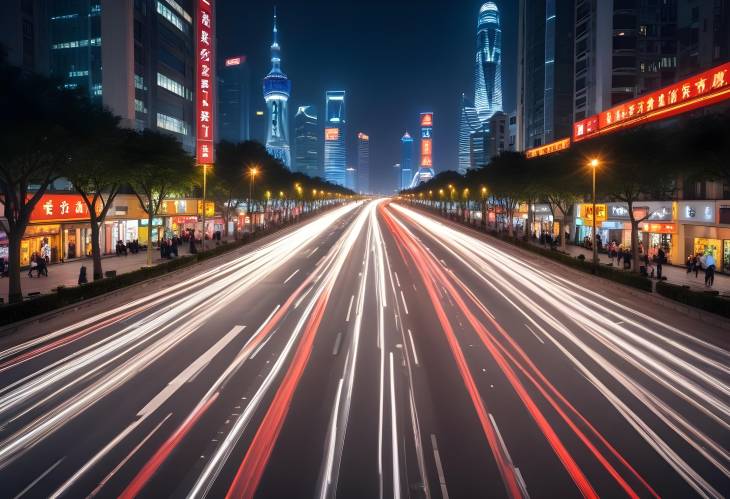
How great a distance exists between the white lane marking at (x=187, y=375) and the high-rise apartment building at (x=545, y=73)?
320 feet

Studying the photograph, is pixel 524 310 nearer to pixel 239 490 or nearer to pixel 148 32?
pixel 239 490

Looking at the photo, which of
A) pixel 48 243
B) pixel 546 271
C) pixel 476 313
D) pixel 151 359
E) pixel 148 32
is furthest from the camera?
pixel 148 32

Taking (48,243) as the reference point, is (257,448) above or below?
below

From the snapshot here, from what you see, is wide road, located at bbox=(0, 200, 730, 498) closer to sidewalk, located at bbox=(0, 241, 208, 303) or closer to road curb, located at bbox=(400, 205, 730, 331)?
road curb, located at bbox=(400, 205, 730, 331)

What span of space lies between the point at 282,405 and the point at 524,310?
504 inches

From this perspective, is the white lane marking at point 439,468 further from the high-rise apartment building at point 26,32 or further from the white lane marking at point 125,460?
the high-rise apartment building at point 26,32

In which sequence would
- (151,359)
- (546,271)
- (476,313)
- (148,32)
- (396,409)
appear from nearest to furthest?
(396,409)
(151,359)
(476,313)
(546,271)
(148,32)

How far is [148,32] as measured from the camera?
7331 centimetres

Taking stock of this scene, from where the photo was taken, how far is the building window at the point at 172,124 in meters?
76.5

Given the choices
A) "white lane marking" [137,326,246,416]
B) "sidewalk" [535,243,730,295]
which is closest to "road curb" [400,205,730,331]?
"sidewalk" [535,243,730,295]

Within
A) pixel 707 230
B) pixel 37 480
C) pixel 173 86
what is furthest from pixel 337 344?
pixel 173 86

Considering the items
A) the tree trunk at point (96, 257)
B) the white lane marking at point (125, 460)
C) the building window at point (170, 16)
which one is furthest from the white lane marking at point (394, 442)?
the building window at point (170, 16)

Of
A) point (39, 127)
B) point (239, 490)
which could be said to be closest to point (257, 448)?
point (239, 490)

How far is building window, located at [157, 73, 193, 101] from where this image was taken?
7680 cm
